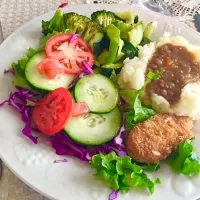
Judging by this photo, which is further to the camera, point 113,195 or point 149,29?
point 149,29

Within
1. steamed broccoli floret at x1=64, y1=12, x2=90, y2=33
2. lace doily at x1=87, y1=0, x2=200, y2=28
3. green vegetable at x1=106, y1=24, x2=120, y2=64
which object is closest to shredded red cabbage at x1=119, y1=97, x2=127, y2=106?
green vegetable at x1=106, y1=24, x2=120, y2=64

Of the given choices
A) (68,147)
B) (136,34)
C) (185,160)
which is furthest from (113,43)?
(185,160)

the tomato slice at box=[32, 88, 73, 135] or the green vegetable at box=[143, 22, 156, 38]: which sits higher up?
the green vegetable at box=[143, 22, 156, 38]

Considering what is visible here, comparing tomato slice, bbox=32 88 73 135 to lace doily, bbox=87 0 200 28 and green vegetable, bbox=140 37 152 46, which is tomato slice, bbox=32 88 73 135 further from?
lace doily, bbox=87 0 200 28

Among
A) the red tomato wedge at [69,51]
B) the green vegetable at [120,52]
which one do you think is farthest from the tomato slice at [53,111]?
the green vegetable at [120,52]

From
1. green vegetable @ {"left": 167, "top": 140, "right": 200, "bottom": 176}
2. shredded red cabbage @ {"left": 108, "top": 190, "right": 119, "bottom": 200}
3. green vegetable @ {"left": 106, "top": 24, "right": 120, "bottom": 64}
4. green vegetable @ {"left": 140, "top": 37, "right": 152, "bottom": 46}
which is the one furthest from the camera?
green vegetable @ {"left": 140, "top": 37, "right": 152, "bottom": 46}

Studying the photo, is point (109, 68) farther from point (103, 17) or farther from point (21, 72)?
point (21, 72)
